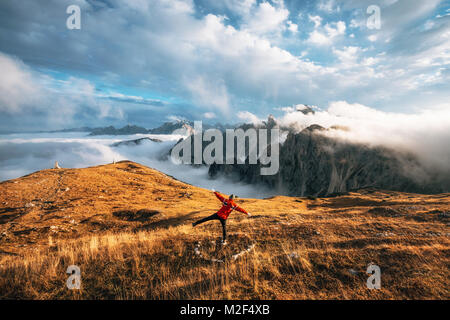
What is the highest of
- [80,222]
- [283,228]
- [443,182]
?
[283,228]

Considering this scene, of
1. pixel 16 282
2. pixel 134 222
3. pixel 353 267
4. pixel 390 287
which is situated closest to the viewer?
pixel 390 287

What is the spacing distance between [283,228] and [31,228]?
24.5 metres

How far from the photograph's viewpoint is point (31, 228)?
1898 cm

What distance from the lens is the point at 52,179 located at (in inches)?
1355

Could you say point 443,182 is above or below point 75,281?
below

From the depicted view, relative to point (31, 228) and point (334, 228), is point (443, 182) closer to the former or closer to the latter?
point (334, 228)
